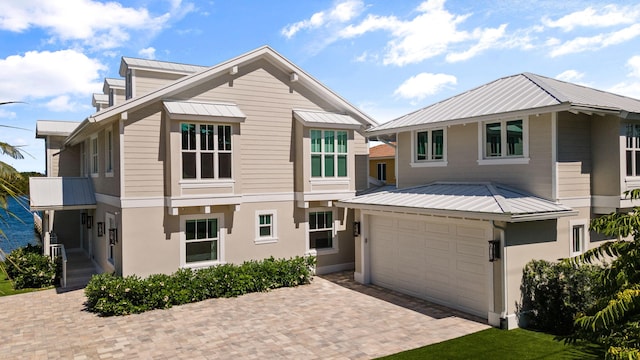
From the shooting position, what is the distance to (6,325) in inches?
464

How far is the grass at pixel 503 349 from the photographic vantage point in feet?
30.0

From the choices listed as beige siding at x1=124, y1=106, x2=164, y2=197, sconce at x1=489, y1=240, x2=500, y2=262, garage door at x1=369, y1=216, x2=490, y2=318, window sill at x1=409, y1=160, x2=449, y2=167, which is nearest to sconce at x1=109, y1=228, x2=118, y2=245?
beige siding at x1=124, y1=106, x2=164, y2=197

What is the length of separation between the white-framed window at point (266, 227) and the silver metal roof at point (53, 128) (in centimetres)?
1234

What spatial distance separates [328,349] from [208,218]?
7.28 metres

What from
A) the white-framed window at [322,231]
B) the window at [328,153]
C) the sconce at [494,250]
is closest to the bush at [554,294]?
the sconce at [494,250]

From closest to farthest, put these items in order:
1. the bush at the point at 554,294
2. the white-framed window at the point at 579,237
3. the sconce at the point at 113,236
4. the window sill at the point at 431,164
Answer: the bush at the point at 554,294
the white-framed window at the point at 579,237
the sconce at the point at 113,236
the window sill at the point at 431,164

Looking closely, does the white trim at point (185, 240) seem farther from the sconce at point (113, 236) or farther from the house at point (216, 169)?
the sconce at point (113, 236)

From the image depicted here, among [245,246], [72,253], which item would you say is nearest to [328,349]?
[245,246]

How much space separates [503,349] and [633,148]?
7.88 meters

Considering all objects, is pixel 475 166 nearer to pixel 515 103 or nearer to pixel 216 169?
pixel 515 103

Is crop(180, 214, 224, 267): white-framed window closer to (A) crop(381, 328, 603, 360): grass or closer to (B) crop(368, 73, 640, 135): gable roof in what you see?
(B) crop(368, 73, 640, 135): gable roof

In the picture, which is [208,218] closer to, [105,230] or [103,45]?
[105,230]

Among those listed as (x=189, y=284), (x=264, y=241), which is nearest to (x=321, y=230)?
(x=264, y=241)

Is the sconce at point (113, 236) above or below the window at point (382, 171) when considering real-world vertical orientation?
below
